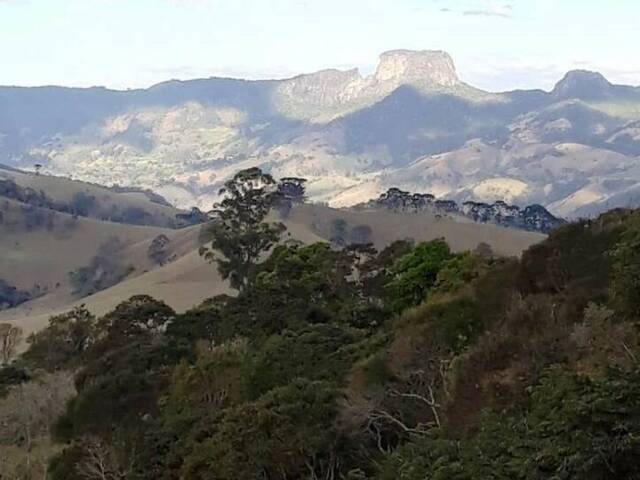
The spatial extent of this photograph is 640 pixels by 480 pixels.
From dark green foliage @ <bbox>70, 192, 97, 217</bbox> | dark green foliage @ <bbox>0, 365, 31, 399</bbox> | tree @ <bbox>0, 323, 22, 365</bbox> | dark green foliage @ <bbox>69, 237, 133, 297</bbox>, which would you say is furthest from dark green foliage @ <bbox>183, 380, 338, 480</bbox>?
dark green foliage @ <bbox>70, 192, 97, 217</bbox>

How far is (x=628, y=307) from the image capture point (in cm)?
1750

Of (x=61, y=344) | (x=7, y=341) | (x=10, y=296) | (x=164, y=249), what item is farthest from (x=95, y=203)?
(x=61, y=344)

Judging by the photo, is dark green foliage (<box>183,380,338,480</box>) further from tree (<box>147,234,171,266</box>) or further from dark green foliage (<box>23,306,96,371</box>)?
tree (<box>147,234,171,266</box>)

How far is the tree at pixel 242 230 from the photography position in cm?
4978

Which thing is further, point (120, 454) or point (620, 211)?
point (620, 211)

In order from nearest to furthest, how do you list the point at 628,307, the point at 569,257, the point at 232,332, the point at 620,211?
the point at 628,307 < the point at 569,257 < the point at 620,211 < the point at 232,332

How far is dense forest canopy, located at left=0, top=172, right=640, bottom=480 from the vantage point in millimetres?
11586

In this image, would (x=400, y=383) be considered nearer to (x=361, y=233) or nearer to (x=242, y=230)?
(x=242, y=230)

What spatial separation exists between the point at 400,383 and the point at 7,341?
139 ft

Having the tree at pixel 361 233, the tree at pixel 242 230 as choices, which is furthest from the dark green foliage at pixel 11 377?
the tree at pixel 361 233

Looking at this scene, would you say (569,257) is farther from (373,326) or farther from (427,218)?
(427,218)

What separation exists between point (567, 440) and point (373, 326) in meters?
25.0

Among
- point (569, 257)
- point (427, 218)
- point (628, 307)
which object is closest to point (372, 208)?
point (427, 218)

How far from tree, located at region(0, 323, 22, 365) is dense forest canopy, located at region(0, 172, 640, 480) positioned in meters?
16.5
